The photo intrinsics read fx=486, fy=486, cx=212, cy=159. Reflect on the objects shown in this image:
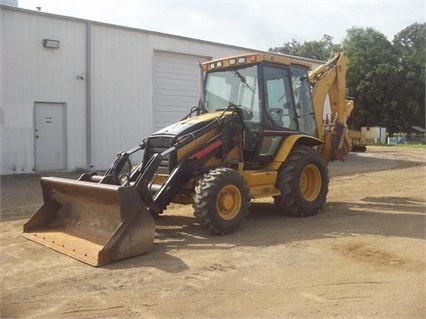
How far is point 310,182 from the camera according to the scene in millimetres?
8914

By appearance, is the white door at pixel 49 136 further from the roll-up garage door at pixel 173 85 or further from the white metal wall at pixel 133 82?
the roll-up garage door at pixel 173 85

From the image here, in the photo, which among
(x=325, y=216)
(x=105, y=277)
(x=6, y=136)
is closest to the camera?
(x=105, y=277)

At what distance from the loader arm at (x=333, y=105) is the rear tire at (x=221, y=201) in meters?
2.97

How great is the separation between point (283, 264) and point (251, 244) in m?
0.96

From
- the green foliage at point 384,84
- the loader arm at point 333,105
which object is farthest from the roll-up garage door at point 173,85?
the green foliage at point 384,84

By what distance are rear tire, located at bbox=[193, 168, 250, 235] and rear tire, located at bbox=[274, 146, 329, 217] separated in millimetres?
1178

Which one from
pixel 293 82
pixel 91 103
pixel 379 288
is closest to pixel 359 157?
pixel 91 103

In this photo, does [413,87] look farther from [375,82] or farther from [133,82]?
[133,82]

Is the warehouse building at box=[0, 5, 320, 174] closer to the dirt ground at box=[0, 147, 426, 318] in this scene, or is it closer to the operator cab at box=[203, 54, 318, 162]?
the dirt ground at box=[0, 147, 426, 318]

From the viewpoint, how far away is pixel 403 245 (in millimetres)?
6672

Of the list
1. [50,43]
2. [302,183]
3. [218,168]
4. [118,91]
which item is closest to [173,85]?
[118,91]

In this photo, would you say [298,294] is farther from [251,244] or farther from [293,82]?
[293,82]

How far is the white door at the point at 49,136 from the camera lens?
1471cm

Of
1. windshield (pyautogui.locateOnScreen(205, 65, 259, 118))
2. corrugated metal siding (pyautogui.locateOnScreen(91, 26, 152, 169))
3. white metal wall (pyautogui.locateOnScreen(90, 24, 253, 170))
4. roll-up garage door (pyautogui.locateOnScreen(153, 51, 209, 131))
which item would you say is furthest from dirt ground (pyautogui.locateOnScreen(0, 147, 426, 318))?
roll-up garage door (pyautogui.locateOnScreen(153, 51, 209, 131))
